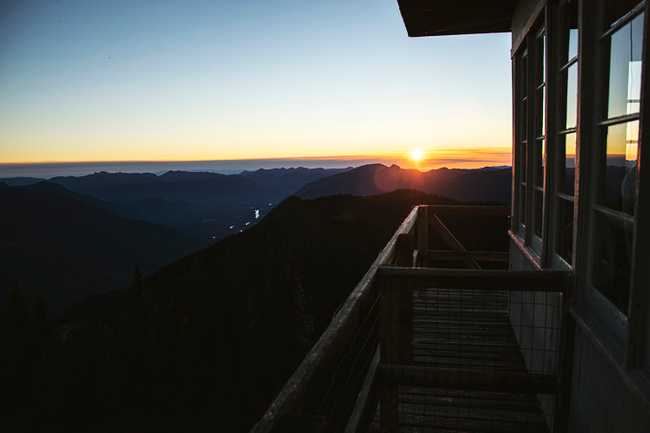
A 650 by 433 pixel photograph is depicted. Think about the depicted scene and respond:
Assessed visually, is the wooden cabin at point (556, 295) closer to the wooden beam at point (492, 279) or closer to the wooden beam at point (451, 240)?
the wooden beam at point (492, 279)

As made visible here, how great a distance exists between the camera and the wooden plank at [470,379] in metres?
2.34

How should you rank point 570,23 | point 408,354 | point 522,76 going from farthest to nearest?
point 522,76 < point 408,354 < point 570,23

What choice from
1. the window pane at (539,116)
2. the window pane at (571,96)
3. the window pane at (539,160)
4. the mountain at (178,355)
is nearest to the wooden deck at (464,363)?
the window pane at (539,160)

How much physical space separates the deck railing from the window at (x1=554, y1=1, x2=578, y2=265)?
40cm


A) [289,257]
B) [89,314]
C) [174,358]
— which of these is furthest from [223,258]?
[174,358]

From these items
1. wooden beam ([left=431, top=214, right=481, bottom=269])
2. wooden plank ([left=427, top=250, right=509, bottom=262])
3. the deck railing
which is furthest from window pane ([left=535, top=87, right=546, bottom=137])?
wooden plank ([left=427, top=250, right=509, bottom=262])

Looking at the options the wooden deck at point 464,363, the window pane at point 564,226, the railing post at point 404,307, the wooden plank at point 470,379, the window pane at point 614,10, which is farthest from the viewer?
the wooden deck at point 464,363

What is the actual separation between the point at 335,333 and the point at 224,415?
5651 cm

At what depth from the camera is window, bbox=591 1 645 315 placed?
1840mm

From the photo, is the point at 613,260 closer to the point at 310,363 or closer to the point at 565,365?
the point at 565,365

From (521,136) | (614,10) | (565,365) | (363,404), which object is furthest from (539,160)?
(363,404)

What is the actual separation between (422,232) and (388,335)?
12.9 feet

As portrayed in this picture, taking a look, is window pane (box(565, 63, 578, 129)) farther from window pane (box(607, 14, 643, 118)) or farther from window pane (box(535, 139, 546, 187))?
window pane (box(535, 139, 546, 187))

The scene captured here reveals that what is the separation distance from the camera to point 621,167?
6.58 feet
